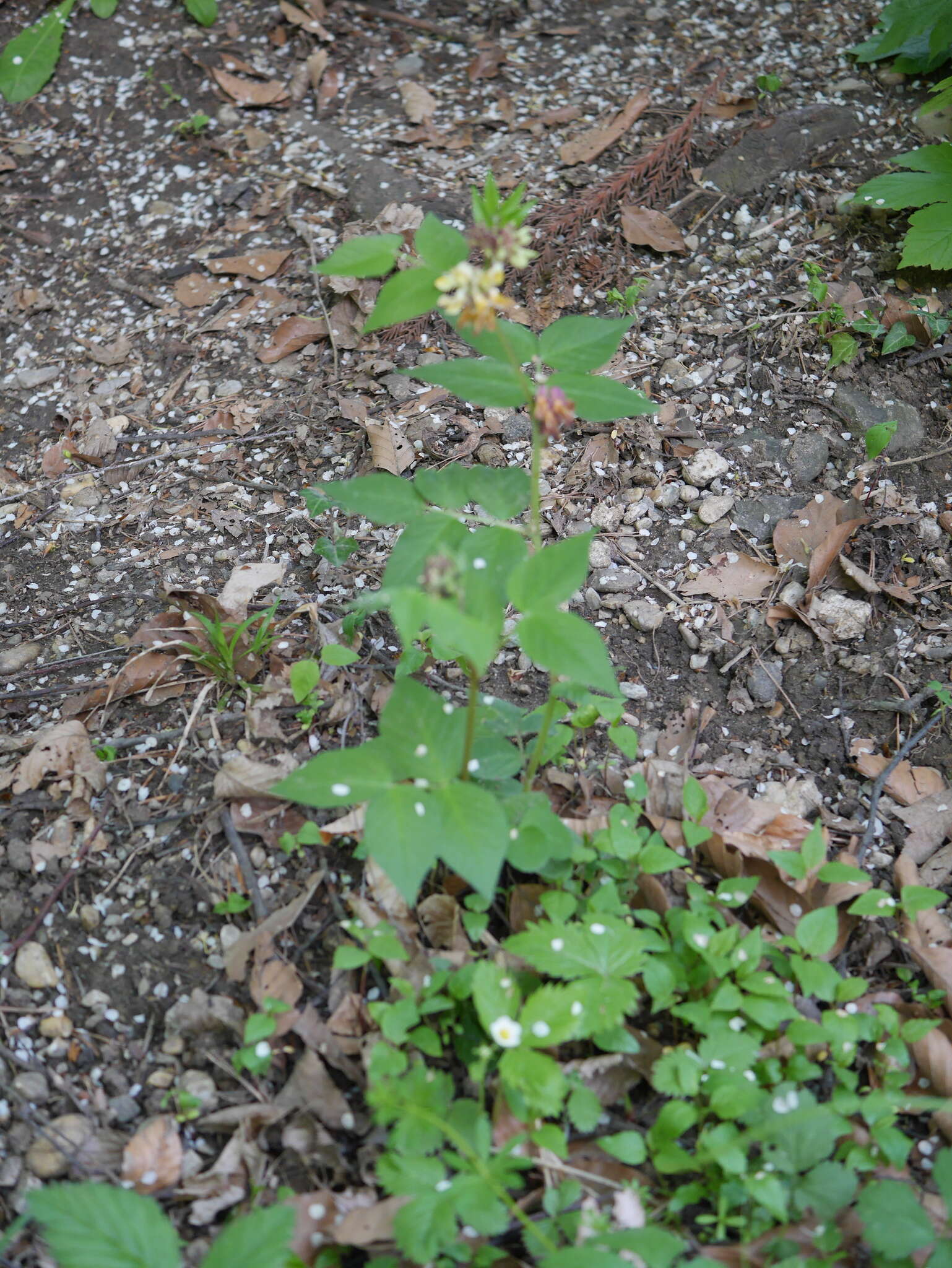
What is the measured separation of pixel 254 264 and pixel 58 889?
7.46 feet

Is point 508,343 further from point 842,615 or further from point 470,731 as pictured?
point 842,615

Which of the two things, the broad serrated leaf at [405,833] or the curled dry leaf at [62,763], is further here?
the curled dry leaf at [62,763]

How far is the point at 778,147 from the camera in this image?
10.5ft

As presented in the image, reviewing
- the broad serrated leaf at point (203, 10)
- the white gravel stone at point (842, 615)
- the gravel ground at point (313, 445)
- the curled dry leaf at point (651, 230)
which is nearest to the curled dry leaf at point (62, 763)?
the gravel ground at point (313, 445)

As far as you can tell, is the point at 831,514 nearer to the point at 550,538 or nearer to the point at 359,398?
the point at 550,538

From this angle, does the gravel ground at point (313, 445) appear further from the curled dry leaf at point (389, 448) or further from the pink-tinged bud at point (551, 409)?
the pink-tinged bud at point (551, 409)

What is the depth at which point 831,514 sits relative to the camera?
2.46 m

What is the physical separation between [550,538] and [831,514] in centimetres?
75

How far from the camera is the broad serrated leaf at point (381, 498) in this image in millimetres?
1494

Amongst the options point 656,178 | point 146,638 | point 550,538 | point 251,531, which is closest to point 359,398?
point 251,531

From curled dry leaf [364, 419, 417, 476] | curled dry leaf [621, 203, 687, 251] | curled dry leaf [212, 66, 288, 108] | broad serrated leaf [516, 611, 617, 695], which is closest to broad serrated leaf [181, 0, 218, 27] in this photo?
curled dry leaf [212, 66, 288, 108]

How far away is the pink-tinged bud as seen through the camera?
1.37 meters

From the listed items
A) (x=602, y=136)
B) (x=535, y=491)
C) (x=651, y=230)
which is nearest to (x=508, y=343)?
(x=535, y=491)

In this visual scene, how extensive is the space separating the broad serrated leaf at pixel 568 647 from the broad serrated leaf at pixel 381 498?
1.03 feet
